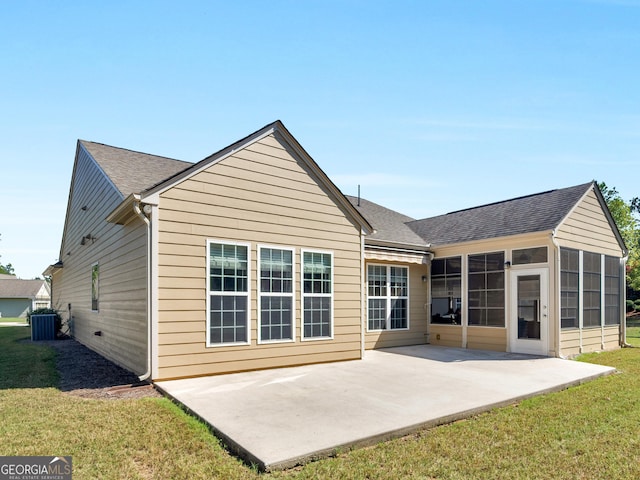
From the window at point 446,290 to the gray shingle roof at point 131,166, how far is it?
7.92 metres

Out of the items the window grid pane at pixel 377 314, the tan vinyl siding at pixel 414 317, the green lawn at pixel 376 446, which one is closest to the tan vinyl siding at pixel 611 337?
the tan vinyl siding at pixel 414 317

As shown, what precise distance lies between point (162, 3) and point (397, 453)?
8544 mm

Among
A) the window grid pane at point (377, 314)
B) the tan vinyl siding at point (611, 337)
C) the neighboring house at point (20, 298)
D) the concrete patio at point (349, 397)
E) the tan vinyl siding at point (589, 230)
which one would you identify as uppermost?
the tan vinyl siding at point (589, 230)

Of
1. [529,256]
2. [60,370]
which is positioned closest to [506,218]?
[529,256]

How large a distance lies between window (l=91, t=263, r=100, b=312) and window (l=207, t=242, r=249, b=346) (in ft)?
16.4

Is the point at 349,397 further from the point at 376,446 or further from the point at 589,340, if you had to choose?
the point at 589,340

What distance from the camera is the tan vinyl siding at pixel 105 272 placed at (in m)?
7.30

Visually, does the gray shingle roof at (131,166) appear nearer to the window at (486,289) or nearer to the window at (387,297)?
the window at (387,297)

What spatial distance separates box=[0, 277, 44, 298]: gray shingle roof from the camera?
1587 inches

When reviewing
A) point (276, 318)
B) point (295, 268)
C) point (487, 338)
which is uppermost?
point (295, 268)

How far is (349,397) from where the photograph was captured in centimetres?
577

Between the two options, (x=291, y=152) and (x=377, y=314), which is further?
(x=377, y=314)

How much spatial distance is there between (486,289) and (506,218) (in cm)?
223

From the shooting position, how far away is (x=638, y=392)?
6.50 metres
